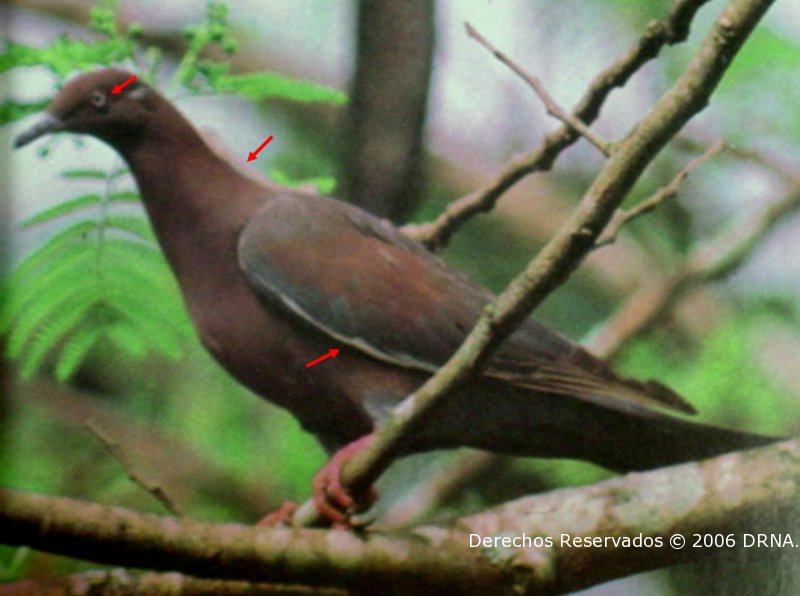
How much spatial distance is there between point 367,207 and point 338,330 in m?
0.15

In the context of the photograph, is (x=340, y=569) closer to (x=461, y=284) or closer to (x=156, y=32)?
(x=461, y=284)

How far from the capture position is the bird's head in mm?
1119

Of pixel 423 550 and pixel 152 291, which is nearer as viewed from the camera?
pixel 423 550

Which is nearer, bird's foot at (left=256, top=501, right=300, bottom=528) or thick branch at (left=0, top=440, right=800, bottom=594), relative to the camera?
thick branch at (left=0, top=440, right=800, bottom=594)

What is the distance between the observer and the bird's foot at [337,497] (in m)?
1.08

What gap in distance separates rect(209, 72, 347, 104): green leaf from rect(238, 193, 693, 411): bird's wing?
10 cm

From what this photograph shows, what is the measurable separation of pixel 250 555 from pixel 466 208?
441 mm

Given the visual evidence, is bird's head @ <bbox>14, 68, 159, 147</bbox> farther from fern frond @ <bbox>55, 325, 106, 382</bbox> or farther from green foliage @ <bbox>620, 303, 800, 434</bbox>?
green foliage @ <bbox>620, 303, 800, 434</bbox>

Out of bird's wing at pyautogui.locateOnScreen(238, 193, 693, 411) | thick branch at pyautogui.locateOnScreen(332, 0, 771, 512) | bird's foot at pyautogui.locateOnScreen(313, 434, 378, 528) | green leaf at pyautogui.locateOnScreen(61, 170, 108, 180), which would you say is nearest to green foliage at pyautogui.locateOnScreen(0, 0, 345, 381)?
green leaf at pyautogui.locateOnScreen(61, 170, 108, 180)

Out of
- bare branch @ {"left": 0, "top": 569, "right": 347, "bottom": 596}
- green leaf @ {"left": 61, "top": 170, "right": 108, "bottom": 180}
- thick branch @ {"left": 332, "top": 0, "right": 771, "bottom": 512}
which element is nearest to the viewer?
thick branch @ {"left": 332, "top": 0, "right": 771, "bottom": 512}

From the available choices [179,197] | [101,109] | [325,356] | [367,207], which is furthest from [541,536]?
[101,109]

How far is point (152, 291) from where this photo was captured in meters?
1.19

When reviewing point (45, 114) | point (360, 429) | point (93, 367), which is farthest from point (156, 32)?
point (360, 429)

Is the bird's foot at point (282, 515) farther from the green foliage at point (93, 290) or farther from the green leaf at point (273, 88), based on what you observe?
the green leaf at point (273, 88)
